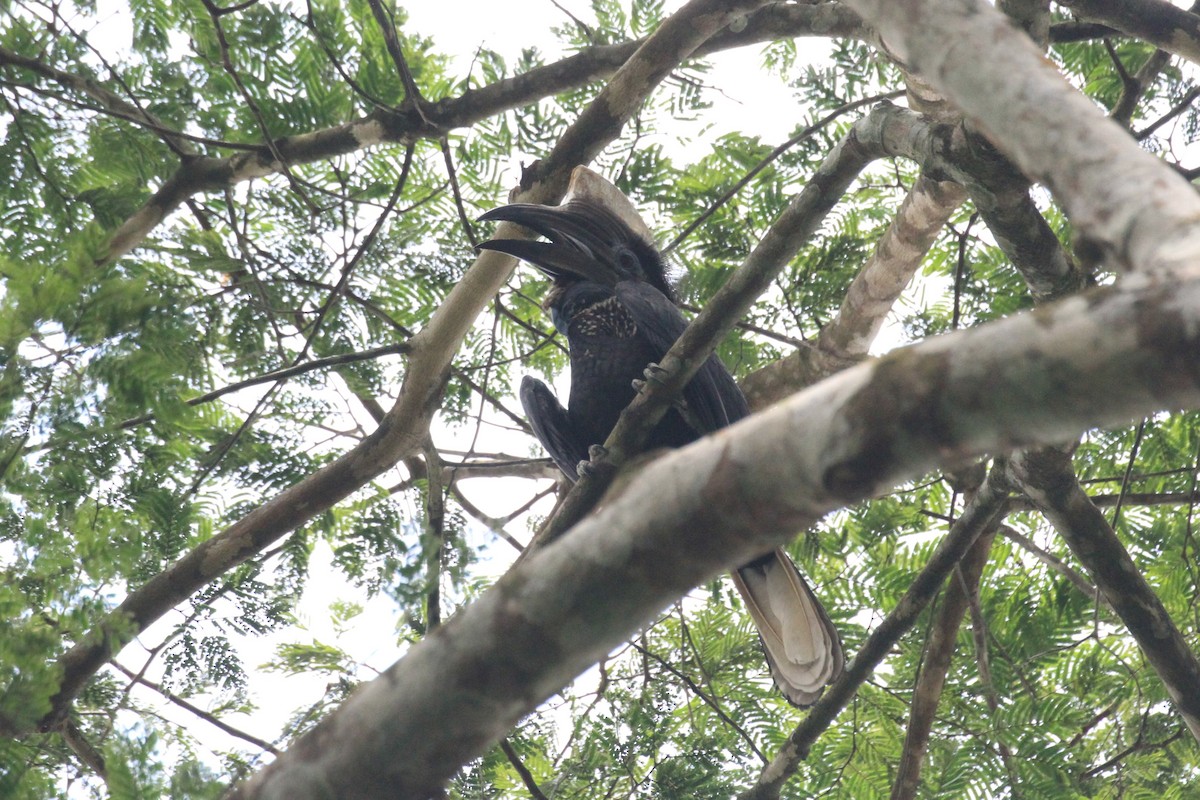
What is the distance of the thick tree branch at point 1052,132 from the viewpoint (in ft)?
3.50

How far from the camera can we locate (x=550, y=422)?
341 cm

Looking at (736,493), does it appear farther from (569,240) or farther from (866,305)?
(866,305)

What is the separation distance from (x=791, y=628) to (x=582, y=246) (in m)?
1.40

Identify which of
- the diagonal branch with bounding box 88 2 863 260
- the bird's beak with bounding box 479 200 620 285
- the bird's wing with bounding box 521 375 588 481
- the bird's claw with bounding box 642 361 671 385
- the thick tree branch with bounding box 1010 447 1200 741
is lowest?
the thick tree branch with bounding box 1010 447 1200 741

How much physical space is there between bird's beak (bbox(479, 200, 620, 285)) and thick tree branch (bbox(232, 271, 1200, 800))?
2128 mm

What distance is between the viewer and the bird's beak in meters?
3.24

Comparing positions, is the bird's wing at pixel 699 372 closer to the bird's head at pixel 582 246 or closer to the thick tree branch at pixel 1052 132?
the bird's head at pixel 582 246

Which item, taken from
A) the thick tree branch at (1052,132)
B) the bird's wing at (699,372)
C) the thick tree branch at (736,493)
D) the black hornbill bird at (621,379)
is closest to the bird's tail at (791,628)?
the black hornbill bird at (621,379)

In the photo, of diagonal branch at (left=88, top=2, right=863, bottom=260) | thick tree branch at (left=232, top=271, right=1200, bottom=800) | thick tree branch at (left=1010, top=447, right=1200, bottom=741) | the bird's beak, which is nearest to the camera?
thick tree branch at (left=232, top=271, right=1200, bottom=800)

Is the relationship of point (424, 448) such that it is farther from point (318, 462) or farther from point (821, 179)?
point (821, 179)

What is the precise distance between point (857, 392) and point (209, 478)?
8.61 feet

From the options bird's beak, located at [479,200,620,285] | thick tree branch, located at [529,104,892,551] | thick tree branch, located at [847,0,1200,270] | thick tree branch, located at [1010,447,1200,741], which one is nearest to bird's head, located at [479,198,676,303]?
bird's beak, located at [479,200,620,285]

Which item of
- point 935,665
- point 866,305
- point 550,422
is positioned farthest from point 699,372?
point 935,665

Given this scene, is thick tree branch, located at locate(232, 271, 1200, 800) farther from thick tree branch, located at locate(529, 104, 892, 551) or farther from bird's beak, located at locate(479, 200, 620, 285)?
bird's beak, located at locate(479, 200, 620, 285)
